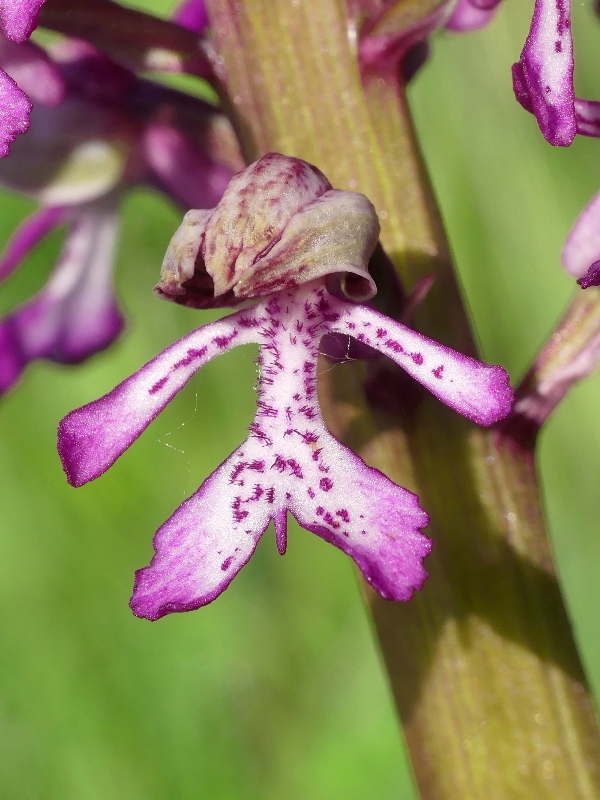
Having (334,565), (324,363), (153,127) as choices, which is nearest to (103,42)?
(153,127)

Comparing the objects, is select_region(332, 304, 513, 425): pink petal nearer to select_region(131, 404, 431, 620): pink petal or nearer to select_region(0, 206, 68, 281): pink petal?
select_region(131, 404, 431, 620): pink petal

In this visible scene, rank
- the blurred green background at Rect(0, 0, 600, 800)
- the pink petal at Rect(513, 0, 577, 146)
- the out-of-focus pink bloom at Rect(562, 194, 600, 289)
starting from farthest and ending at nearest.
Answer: the blurred green background at Rect(0, 0, 600, 800), the out-of-focus pink bloom at Rect(562, 194, 600, 289), the pink petal at Rect(513, 0, 577, 146)

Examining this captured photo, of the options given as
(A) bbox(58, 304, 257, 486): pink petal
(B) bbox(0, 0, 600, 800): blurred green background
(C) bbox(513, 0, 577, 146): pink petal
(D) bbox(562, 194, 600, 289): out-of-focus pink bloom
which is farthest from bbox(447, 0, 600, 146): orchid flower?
(B) bbox(0, 0, 600, 800): blurred green background

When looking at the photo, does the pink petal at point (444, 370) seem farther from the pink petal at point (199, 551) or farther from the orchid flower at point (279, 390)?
the pink petal at point (199, 551)

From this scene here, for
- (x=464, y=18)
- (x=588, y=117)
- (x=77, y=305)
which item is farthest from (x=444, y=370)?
(x=77, y=305)

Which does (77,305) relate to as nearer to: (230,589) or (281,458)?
(281,458)

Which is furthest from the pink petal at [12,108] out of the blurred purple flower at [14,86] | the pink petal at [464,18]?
the pink petal at [464,18]
